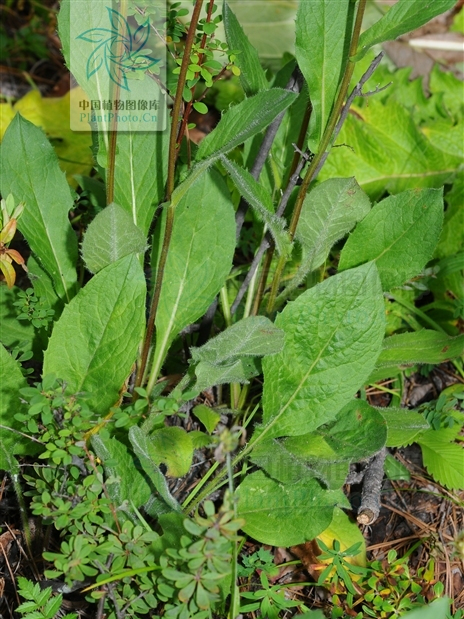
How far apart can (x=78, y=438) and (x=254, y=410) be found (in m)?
0.59

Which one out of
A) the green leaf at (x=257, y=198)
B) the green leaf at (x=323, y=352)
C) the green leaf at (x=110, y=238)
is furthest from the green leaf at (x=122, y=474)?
the green leaf at (x=257, y=198)

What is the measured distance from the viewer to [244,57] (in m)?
1.78

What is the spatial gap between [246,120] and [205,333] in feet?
2.55

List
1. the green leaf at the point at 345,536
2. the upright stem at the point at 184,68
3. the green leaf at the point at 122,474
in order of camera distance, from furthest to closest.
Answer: the green leaf at the point at 345,536
the green leaf at the point at 122,474
the upright stem at the point at 184,68

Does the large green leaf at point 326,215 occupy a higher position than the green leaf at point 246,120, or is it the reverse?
the green leaf at point 246,120

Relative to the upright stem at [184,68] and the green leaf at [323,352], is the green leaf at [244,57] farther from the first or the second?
the green leaf at [323,352]

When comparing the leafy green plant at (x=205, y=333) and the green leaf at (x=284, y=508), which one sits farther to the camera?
the green leaf at (x=284, y=508)

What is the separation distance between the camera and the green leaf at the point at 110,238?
5.36 ft

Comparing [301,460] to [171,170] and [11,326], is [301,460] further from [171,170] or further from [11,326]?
[11,326]

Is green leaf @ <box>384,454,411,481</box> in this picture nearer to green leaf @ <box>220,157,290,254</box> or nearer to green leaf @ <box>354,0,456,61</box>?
green leaf @ <box>220,157,290,254</box>

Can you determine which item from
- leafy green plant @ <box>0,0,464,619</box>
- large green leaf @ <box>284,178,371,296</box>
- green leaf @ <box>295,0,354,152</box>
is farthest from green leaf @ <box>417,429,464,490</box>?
green leaf @ <box>295,0,354,152</box>

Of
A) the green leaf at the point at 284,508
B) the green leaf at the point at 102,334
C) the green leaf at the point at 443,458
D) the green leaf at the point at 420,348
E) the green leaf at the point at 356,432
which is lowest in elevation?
the green leaf at the point at 443,458

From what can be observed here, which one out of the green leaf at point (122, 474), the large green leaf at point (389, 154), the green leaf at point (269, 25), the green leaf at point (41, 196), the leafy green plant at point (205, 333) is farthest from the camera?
the green leaf at point (269, 25)

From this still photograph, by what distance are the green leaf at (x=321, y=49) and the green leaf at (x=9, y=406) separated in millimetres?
955
